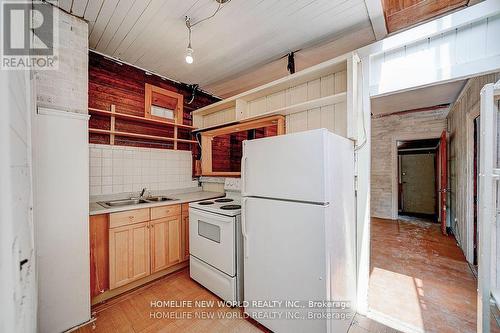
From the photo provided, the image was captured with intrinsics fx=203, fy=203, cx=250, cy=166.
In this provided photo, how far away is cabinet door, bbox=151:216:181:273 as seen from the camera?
238 cm

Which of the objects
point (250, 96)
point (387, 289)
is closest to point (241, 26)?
point (250, 96)

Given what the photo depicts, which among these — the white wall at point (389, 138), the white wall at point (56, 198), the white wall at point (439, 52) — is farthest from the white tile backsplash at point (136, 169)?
the white wall at point (389, 138)

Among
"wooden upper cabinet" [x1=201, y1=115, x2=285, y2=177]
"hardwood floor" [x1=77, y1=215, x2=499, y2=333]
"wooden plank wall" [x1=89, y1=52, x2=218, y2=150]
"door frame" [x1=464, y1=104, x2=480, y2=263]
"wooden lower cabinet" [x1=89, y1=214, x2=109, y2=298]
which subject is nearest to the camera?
"hardwood floor" [x1=77, y1=215, x2=499, y2=333]

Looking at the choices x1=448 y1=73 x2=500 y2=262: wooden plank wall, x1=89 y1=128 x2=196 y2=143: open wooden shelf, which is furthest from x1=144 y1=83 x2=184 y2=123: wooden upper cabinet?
x1=448 y1=73 x2=500 y2=262: wooden plank wall

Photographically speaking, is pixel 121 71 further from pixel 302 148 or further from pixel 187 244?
pixel 302 148

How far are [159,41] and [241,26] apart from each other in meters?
0.93

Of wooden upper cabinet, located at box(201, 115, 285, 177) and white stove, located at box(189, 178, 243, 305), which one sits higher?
wooden upper cabinet, located at box(201, 115, 285, 177)

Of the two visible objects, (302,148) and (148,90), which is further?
(148,90)

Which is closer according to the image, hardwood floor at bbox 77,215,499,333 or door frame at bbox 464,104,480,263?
hardwood floor at bbox 77,215,499,333

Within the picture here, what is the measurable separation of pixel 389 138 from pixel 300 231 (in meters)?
4.79

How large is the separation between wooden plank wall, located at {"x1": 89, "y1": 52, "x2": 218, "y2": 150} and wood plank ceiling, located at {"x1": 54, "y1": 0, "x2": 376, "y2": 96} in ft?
0.51

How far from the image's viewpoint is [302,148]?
148 cm

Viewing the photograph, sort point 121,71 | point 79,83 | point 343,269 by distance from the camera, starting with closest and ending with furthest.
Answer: point 343,269 → point 79,83 → point 121,71

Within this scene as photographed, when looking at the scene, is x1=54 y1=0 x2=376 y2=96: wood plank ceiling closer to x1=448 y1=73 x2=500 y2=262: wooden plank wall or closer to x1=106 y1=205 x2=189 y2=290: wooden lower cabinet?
x1=106 y1=205 x2=189 y2=290: wooden lower cabinet
